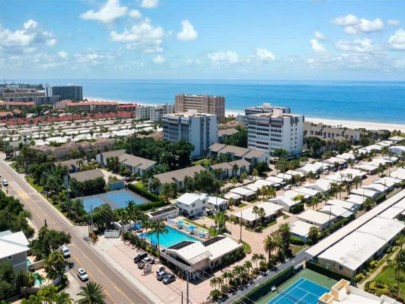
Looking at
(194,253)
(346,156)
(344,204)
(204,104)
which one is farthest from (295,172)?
(204,104)

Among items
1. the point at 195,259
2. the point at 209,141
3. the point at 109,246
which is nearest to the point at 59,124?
the point at 209,141

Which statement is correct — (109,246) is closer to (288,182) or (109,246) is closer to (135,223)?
(135,223)

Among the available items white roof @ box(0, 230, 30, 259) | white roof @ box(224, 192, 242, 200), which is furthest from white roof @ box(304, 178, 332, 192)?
white roof @ box(0, 230, 30, 259)

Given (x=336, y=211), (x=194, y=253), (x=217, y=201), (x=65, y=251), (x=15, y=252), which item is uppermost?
(x=15, y=252)

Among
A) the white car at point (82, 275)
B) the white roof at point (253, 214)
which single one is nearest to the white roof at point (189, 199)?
the white roof at point (253, 214)

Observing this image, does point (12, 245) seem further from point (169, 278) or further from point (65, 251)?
point (169, 278)
